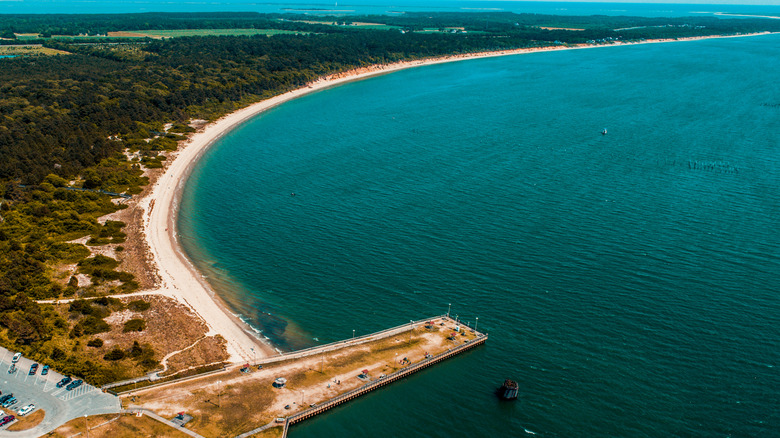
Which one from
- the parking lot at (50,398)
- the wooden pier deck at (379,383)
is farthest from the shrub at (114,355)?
the wooden pier deck at (379,383)

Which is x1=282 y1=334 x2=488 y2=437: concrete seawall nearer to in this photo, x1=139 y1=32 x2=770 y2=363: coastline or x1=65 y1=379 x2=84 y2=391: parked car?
x1=139 y1=32 x2=770 y2=363: coastline

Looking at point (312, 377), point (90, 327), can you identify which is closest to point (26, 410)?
point (90, 327)

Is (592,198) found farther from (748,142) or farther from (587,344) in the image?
(748,142)

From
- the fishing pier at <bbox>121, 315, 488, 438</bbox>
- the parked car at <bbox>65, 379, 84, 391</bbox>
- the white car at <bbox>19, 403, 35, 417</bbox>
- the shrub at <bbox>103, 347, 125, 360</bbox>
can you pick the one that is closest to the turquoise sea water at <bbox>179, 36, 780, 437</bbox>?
the fishing pier at <bbox>121, 315, 488, 438</bbox>

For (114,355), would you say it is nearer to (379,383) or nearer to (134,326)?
(134,326)

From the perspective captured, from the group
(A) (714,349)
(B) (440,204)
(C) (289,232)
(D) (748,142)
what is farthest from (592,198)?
(D) (748,142)
